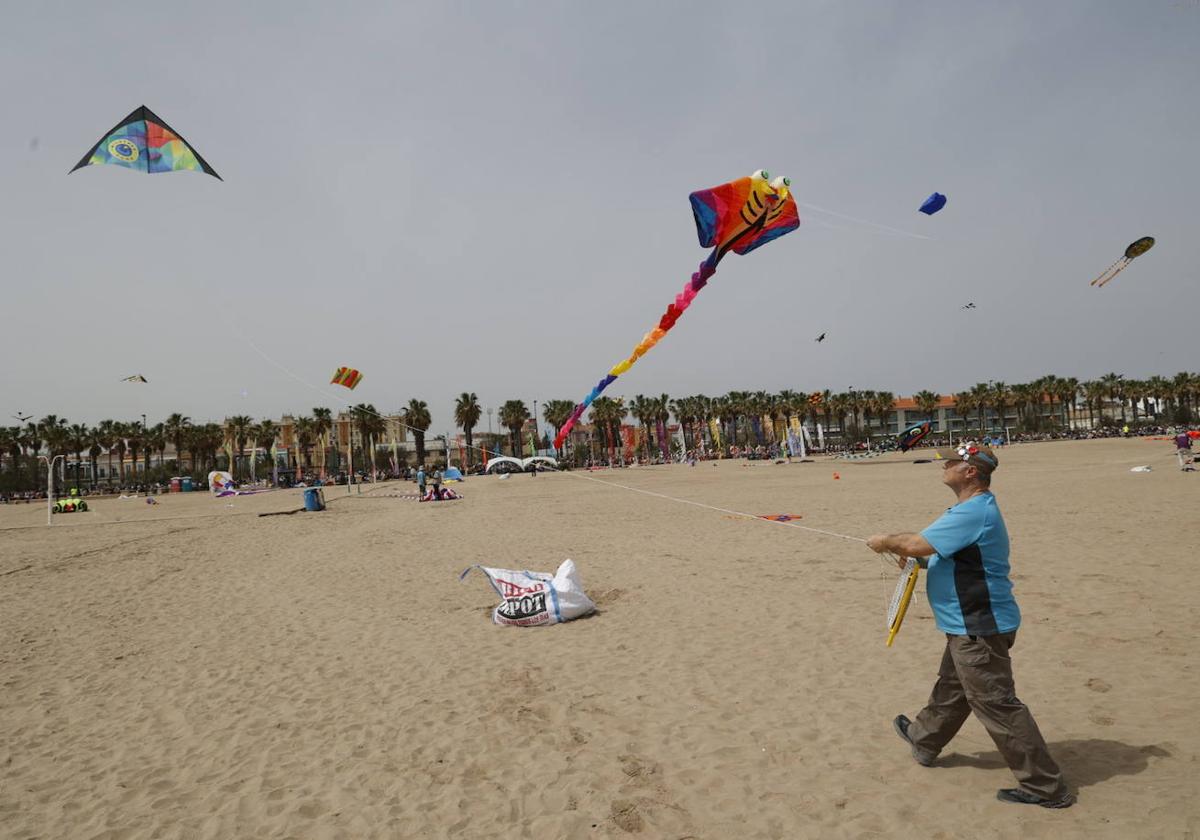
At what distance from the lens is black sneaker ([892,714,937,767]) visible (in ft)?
13.3

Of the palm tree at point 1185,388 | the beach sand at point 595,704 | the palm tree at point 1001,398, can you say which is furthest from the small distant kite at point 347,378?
the palm tree at point 1185,388

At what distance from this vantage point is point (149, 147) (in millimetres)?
8367

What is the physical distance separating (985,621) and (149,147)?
414 inches

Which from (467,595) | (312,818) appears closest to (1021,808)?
(312,818)

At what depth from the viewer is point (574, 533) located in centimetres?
1625

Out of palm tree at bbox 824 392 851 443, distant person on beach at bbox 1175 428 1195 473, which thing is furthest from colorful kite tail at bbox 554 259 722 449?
palm tree at bbox 824 392 851 443

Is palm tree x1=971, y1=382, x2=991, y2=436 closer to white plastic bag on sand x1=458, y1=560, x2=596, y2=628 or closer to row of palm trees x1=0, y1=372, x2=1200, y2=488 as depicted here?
row of palm trees x1=0, y1=372, x2=1200, y2=488

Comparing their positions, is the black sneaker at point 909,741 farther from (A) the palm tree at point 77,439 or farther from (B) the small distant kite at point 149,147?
(A) the palm tree at point 77,439

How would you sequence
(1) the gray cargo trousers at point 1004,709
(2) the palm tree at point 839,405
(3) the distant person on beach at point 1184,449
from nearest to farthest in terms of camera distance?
(1) the gray cargo trousers at point 1004,709, (3) the distant person on beach at point 1184,449, (2) the palm tree at point 839,405

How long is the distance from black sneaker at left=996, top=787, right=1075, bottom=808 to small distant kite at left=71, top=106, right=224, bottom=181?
9.93 m

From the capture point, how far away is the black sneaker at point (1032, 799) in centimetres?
346

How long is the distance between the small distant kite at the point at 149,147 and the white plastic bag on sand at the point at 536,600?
6413 millimetres

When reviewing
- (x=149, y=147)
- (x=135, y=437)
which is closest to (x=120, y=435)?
(x=135, y=437)

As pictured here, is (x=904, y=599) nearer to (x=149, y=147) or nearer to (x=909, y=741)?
(x=909, y=741)
